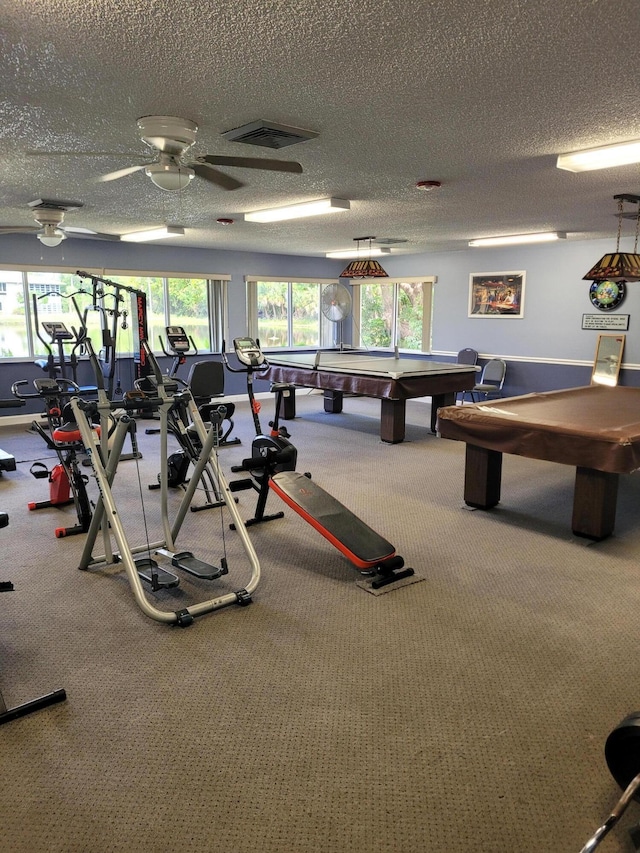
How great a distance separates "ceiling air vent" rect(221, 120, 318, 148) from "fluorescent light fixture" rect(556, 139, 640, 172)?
1566 millimetres

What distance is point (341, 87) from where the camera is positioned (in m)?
2.48

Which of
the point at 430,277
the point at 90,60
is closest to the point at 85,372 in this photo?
the point at 430,277

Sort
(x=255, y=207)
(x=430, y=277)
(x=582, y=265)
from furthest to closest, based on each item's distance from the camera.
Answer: (x=430, y=277), (x=582, y=265), (x=255, y=207)

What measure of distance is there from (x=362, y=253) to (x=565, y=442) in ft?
21.4

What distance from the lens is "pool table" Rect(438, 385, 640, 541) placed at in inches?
144

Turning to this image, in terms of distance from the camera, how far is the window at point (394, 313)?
33.1 feet

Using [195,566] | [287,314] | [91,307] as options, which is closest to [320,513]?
[195,566]

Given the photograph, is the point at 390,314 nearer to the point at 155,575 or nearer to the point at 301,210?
the point at 301,210

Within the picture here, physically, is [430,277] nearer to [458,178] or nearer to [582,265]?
[582,265]

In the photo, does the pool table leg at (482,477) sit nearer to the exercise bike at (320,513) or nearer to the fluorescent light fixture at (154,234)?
the exercise bike at (320,513)

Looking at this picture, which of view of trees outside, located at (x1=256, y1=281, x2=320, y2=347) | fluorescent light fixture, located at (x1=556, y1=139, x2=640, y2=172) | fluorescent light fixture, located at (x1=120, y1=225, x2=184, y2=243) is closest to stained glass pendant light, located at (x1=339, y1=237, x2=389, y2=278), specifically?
fluorescent light fixture, located at (x1=120, y1=225, x2=184, y2=243)

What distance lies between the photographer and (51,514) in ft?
14.5

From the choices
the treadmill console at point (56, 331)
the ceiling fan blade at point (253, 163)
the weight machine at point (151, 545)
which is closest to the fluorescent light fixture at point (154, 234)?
the treadmill console at point (56, 331)

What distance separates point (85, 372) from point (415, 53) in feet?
22.8
